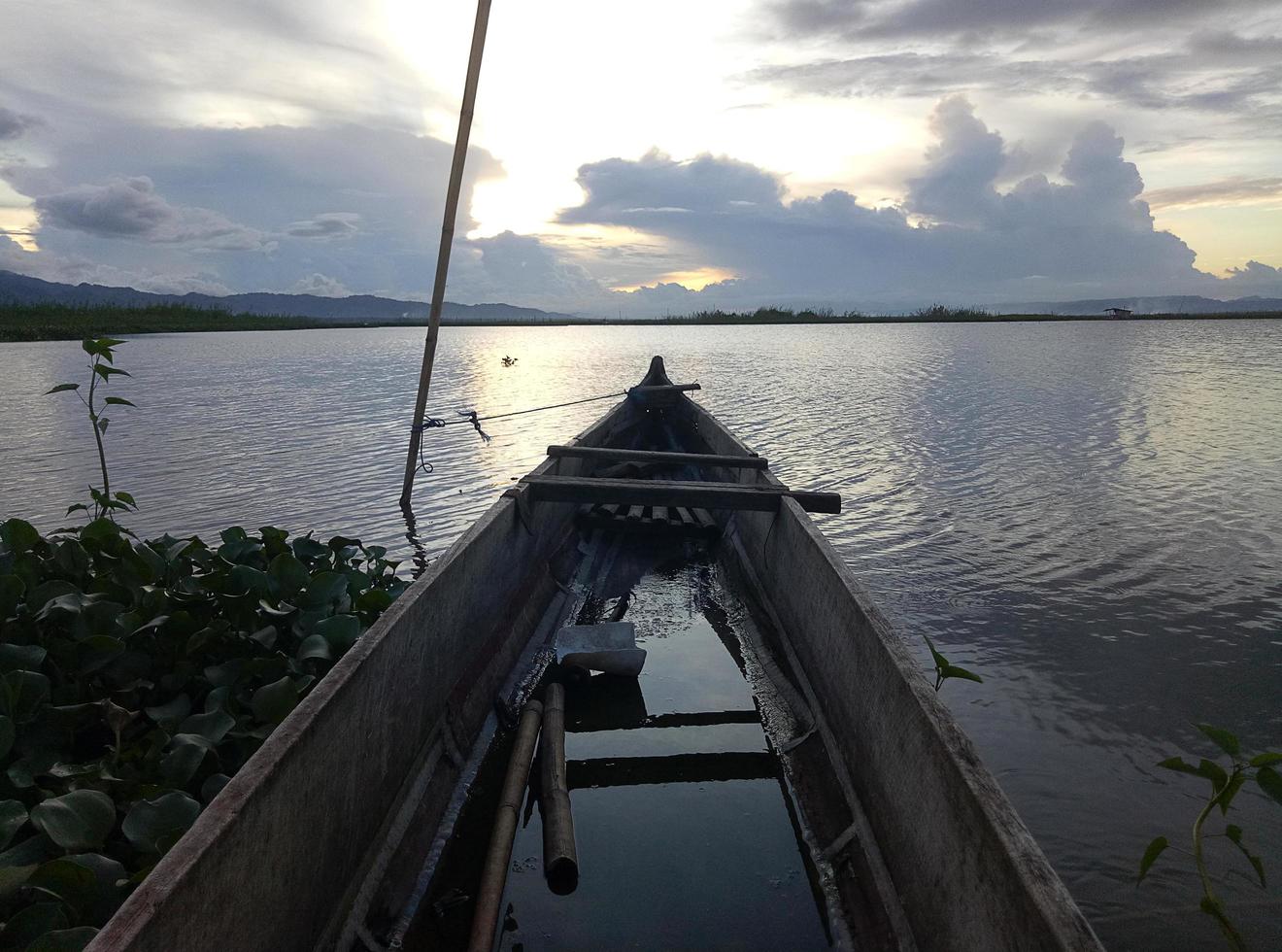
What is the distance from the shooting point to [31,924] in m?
1.83

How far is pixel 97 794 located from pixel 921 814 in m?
2.50

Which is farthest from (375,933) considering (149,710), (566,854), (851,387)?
(851,387)

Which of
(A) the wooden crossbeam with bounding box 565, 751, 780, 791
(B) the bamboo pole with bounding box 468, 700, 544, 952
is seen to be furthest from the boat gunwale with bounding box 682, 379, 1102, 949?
(B) the bamboo pole with bounding box 468, 700, 544, 952

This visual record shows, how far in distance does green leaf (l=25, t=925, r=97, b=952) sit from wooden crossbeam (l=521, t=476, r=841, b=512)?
372 centimetres

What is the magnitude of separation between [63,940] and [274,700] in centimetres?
122

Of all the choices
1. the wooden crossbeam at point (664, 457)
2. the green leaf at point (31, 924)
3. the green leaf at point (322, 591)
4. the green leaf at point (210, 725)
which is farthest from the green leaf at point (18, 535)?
the wooden crossbeam at point (664, 457)

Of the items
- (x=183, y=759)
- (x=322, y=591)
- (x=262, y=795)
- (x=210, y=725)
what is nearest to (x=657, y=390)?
(x=322, y=591)

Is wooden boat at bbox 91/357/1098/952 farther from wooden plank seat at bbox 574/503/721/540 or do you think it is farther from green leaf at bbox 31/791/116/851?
wooden plank seat at bbox 574/503/721/540

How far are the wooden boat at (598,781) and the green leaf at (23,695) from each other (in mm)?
1179

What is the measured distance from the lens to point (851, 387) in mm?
23641

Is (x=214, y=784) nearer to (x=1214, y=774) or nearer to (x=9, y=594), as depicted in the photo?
(x=9, y=594)

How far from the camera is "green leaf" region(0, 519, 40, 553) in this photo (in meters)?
4.08

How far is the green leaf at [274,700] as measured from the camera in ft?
9.51

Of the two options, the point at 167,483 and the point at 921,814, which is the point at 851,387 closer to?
the point at 167,483
